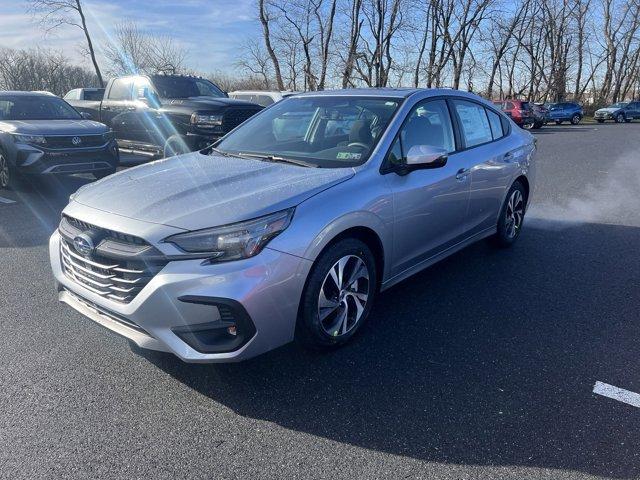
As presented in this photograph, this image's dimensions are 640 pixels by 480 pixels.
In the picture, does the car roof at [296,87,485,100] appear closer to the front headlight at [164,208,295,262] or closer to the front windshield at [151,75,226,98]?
the front headlight at [164,208,295,262]

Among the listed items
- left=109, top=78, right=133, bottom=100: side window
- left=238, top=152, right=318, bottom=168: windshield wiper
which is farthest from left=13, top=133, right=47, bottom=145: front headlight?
left=238, top=152, right=318, bottom=168: windshield wiper

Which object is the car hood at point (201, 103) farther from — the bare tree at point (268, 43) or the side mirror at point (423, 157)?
the bare tree at point (268, 43)

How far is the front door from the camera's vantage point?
356 cm

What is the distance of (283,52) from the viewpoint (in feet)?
117

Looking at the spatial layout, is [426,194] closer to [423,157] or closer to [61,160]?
[423,157]

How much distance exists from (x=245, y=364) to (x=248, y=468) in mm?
855

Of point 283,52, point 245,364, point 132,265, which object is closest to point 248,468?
point 245,364

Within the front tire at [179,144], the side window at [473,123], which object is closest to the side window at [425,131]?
the side window at [473,123]

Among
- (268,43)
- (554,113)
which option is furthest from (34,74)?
(554,113)

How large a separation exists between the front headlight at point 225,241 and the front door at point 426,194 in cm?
120

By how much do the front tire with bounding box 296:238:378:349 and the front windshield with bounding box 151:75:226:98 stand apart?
892 centimetres

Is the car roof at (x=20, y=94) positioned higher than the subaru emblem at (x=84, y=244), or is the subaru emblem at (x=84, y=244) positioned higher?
the car roof at (x=20, y=94)

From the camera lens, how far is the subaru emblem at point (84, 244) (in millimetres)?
2789

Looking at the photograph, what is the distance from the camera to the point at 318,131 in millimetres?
4020
